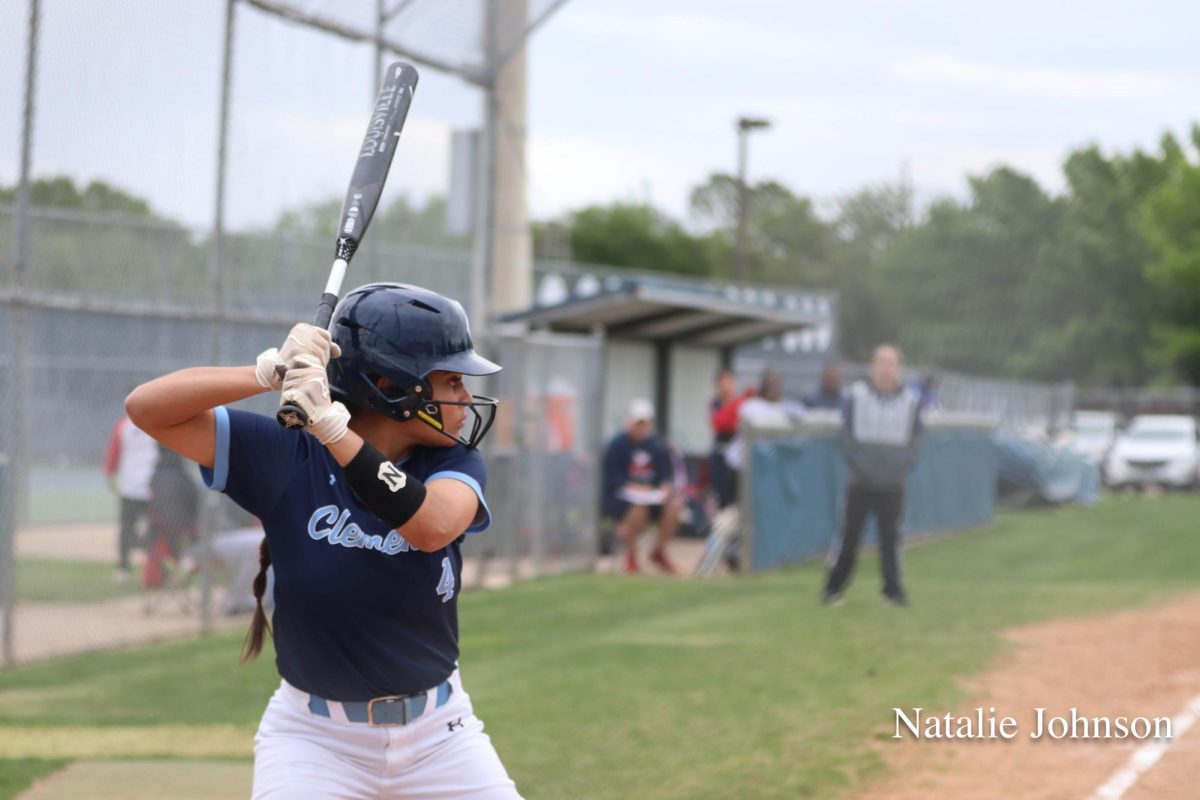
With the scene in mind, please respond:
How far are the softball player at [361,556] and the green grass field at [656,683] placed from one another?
3.04 m

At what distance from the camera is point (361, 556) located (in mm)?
3637

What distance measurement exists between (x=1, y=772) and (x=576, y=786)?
252cm

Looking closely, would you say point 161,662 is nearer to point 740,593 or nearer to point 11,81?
point 11,81

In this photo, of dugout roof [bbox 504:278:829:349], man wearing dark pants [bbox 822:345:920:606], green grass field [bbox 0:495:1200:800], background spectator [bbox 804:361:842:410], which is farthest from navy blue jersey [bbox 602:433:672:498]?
background spectator [bbox 804:361:842:410]

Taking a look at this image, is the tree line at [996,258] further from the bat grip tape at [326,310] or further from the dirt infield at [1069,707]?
the bat grip tape at [326,310]

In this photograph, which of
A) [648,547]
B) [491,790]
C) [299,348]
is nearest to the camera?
[299,348]

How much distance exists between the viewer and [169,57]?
33.6 ft

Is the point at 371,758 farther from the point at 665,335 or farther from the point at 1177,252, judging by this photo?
the point at 1177,252

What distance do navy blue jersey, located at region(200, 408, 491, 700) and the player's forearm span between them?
12cm

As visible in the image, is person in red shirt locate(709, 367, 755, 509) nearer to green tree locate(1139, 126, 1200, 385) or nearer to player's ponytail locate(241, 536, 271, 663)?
player's ponytail locate(241, 536, 271, 663)

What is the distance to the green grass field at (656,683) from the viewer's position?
7172 mm

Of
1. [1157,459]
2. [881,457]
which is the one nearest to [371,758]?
[881,457]

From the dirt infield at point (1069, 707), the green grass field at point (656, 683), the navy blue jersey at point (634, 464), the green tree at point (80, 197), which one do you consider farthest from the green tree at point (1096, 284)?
the green tree at point (80, 197)

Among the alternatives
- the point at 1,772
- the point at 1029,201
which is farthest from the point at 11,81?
the point at 1029,201
